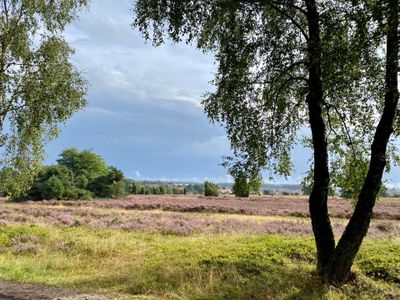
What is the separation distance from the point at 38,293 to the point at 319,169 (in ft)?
27.5

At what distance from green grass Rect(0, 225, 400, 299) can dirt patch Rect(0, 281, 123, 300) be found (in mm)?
752

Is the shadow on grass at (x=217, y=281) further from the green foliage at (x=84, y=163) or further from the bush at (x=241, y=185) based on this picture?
the green foliage at (x=84, y=163)

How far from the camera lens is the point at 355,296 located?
1132cm

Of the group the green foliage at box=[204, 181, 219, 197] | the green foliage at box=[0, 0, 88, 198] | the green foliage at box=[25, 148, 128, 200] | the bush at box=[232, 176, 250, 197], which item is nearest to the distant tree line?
the green foliage at box=[25, 148, 128, 200]

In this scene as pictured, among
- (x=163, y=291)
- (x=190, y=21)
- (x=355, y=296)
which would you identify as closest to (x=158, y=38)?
(x=190, y=21)

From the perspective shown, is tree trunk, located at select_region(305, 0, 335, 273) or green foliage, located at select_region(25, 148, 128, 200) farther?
green foliage, located at select_region(25, 148, 128, 200)

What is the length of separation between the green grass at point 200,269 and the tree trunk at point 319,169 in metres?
0.98

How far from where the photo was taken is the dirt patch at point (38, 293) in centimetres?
1059

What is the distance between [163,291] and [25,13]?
14.7 meters

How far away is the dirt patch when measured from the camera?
10.6 meters

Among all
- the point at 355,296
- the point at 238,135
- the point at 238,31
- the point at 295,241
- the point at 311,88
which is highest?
the point at 238,31

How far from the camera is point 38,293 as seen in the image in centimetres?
1110

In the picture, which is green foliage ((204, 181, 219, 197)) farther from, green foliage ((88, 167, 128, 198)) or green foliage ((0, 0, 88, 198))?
green foliage ((0, 0, 88, 198))

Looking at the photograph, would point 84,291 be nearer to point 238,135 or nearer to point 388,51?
point 238,135
